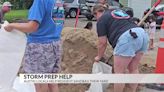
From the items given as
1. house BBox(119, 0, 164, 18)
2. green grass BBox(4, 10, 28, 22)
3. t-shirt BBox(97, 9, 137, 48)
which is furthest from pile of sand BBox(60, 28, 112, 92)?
house BBox(119, 0, 164, 18)

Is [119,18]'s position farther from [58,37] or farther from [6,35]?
[6,35]

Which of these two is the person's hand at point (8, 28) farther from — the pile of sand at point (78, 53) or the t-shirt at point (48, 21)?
the pile of sand at point (78, 53)

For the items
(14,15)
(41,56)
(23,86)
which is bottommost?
(14,15)

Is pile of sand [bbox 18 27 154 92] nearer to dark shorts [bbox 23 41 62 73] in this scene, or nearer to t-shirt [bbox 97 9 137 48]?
t-shirt [bbox 97 9 137 48]

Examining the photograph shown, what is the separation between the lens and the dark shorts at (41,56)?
180 inches

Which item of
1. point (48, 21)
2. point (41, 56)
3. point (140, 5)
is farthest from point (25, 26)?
point (140, 5)

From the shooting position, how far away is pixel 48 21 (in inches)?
179

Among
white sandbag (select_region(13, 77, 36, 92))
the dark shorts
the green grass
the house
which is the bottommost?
the house

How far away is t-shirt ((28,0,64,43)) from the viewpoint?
4.42m

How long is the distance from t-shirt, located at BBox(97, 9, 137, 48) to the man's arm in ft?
3.95

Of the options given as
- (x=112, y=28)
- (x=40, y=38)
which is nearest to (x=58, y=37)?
(x=40, y=38)

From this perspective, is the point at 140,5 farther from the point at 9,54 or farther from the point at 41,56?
the point at 9,54

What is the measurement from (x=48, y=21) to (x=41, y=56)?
1.23 feet

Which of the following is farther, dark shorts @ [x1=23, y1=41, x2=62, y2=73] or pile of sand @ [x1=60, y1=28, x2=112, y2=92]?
pile of sand @ [x1=60, y1=28, x2=112, y2=92]
